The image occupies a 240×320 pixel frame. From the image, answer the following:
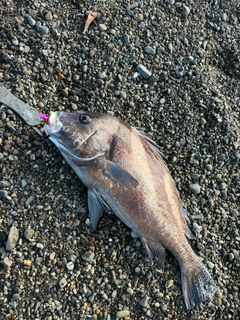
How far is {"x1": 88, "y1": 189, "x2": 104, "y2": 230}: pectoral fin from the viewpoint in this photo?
3.62 m

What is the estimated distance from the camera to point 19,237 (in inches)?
137

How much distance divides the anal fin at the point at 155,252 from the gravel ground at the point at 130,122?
0.32 ft

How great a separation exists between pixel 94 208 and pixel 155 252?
755mm

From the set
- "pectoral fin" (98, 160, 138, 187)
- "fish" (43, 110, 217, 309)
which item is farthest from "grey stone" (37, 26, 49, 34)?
"pectoral fin" (98, 160, 138, 187)

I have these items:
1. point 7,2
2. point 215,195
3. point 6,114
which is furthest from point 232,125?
point 7,2

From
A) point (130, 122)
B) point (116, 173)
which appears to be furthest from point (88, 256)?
point (130, 122)

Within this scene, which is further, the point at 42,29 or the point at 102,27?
the point at 102,27

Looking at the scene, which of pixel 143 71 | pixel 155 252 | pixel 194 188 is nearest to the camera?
pixel 155 252

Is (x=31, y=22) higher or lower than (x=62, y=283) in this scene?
higher

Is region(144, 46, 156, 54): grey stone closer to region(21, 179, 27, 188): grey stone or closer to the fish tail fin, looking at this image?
region(21, 179, 27, 188): grey stone

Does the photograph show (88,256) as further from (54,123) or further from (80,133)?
(54,123)

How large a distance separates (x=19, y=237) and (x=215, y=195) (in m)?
2.14

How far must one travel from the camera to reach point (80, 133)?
3490 mm

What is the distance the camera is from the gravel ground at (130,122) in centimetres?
348
